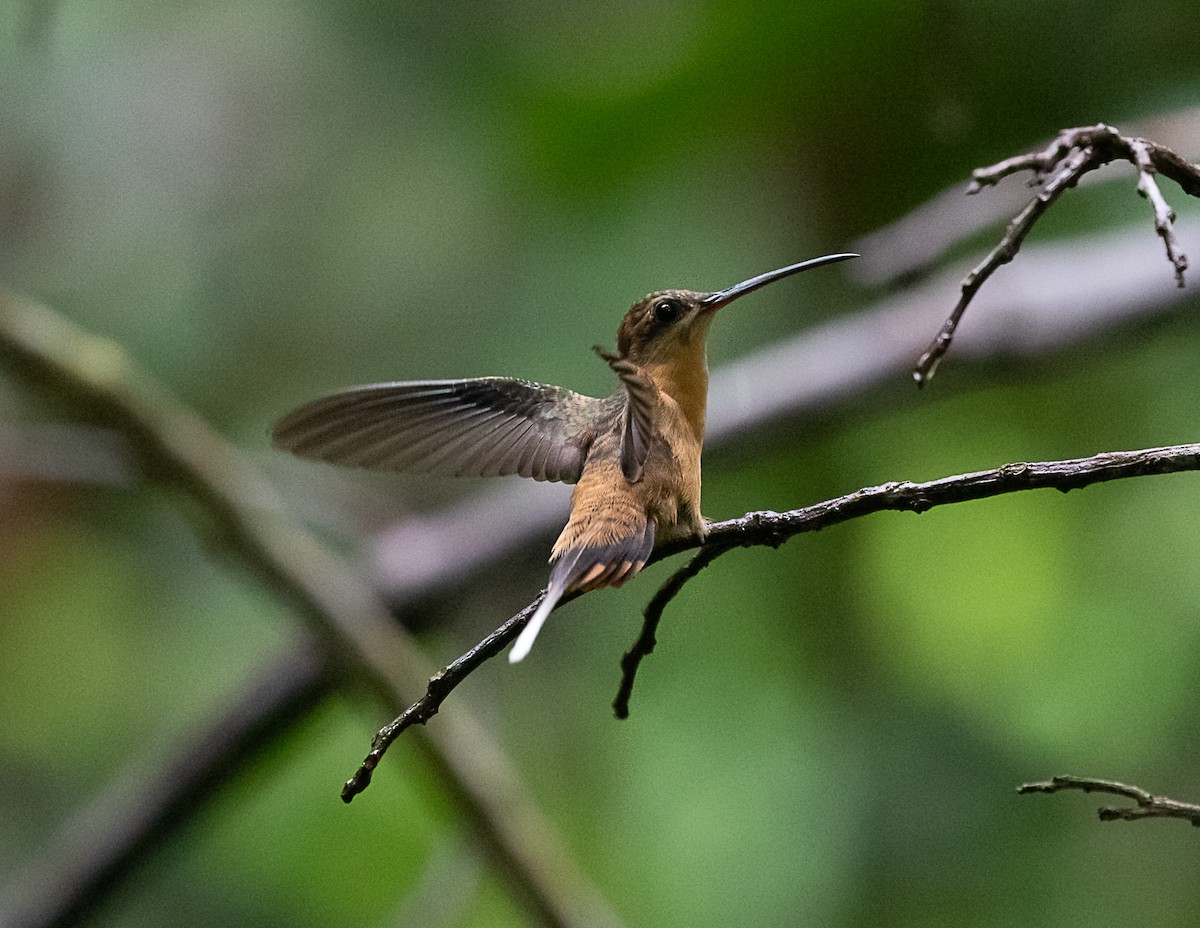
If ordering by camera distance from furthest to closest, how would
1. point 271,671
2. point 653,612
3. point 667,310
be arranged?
1. point 271,671
2. point 667,310
3. point 653,612

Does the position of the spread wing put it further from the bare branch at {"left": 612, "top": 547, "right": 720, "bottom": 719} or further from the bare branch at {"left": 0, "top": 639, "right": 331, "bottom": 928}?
the bare branch at {"left": 0, "top": 639, "right": 331, "bottom": 928}

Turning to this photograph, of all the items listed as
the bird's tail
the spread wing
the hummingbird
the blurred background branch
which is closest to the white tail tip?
the bird's tail

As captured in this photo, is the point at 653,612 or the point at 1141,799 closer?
the point at 1141,799

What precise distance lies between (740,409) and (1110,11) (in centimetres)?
156

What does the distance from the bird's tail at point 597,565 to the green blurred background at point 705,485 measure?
1595 millimetres

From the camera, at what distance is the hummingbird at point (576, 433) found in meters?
1.47

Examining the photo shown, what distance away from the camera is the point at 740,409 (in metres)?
3.63

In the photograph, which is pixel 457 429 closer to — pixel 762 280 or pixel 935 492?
pixel 762 280

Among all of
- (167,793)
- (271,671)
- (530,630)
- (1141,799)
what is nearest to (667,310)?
(530,630)

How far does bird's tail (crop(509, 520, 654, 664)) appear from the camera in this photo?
1190mm

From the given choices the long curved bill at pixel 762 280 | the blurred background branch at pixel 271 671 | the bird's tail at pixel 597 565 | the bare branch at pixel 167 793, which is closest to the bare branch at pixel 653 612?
the bird's tail at pixel 597 565

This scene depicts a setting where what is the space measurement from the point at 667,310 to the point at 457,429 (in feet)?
1.04

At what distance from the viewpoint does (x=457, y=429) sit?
1689 mm

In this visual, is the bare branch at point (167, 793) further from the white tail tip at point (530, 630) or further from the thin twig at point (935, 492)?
the thin twig at point (935, 492)
